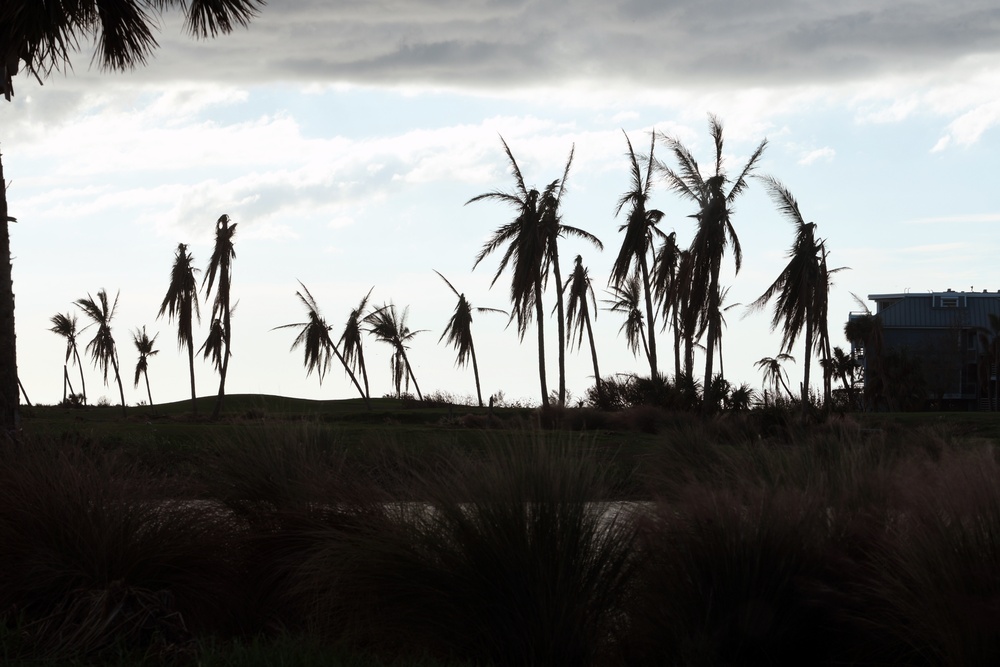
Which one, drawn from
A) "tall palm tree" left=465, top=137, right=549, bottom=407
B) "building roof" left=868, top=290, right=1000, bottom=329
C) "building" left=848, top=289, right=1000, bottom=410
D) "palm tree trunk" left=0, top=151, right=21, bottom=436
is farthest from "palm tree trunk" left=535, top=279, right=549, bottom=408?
"building roof" left=868, top=290, right=1000, bottom=329

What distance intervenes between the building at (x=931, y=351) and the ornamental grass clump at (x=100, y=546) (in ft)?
159

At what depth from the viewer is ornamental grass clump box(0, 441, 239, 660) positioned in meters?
6.94

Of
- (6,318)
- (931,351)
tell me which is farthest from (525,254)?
(931,351)

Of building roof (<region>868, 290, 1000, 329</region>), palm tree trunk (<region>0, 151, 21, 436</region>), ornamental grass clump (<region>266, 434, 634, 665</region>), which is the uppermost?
building roof (<region>868, 290, 1000, 329</region>)

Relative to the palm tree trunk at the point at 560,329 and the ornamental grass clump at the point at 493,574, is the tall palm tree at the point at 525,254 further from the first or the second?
the ornamental grass clump at the point at 493,574

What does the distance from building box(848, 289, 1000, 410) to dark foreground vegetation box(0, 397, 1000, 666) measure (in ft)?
157

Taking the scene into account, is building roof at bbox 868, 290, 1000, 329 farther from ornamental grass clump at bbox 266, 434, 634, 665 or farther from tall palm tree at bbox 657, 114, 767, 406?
ornamental grass clump at bbox 266, 434, 634, 665

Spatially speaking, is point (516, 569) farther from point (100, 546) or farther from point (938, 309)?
point (938, 309)

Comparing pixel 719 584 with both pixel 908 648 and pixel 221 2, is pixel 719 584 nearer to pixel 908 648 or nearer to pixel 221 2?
pixel 908 648

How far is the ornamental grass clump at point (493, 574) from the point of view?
21.0 ft

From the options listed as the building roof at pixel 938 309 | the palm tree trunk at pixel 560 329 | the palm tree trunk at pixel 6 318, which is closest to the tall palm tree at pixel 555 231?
the palm tree trunk at pixel 560 329

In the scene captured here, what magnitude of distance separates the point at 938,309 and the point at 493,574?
224 feet

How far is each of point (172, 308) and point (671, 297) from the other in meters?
17.1

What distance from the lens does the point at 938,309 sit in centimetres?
6862
